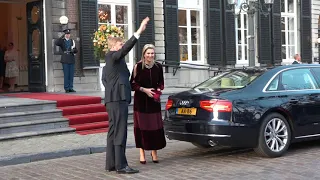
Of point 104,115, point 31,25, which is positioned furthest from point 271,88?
point 31,25

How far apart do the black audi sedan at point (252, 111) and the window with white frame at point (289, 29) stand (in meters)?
13.2

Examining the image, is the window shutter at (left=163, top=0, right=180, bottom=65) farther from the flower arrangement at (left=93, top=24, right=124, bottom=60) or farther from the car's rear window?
the car's rear window

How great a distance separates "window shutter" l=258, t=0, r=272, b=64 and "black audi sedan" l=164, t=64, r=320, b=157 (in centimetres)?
1139

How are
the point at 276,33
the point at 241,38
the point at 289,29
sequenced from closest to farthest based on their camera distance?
the point at 241,38, the point at 276,33, the point at 289,29

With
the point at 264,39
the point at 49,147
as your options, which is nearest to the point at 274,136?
the point at 49,147

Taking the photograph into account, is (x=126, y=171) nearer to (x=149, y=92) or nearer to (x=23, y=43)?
(x=149, y=92)

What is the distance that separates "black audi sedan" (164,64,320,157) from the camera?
7680 millimetres

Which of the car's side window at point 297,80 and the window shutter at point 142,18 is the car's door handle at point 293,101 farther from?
the window shutter at point 142,18

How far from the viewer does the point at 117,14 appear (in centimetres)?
1644

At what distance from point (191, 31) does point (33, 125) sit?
9311 mm

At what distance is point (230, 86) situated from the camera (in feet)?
27.4

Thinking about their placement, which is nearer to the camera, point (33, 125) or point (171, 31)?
point (33, 125)

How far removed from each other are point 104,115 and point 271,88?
4.65m

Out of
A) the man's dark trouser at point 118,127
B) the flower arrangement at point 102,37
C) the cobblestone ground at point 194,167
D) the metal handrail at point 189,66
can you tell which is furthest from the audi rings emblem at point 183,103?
the metal handrail at point 189,66
